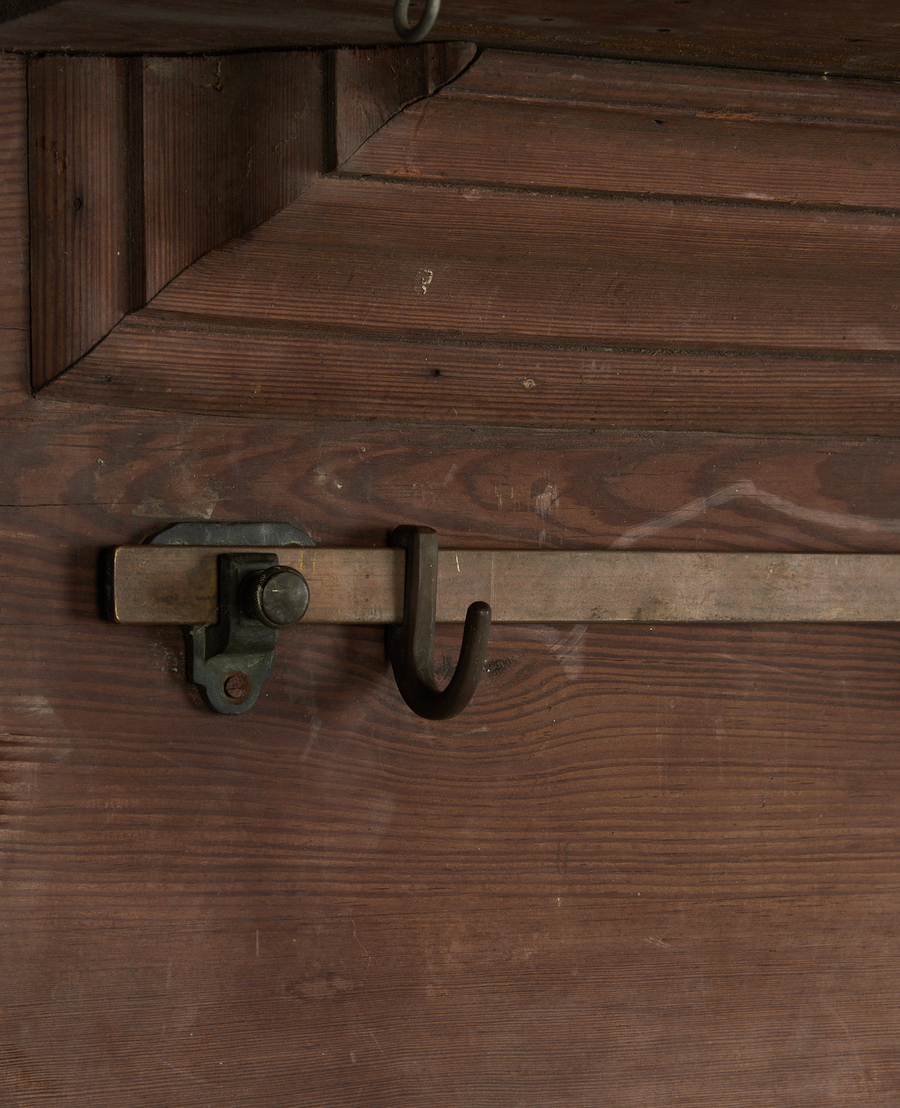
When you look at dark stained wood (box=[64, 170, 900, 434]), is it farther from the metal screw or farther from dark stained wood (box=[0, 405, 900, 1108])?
the metal screw

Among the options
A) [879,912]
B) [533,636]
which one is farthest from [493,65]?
[879,912]

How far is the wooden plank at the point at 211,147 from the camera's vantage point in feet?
1.98

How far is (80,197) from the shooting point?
0.62 meters

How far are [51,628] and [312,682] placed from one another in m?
0.16

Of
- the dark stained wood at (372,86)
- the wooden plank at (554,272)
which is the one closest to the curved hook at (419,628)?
the wooden plank at (554,272)

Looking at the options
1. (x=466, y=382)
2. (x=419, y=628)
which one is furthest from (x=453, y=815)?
(x=466, y=382)

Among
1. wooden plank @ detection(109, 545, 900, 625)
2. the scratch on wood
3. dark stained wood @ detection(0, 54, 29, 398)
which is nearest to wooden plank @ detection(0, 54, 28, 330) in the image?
dark stained wood @ detection(0, 54, 29, 398)

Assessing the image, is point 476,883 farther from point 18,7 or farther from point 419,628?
point 18,7

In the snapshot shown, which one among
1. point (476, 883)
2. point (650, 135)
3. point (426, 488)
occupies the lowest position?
point (476, 883)

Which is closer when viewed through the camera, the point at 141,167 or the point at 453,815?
the point at 141,167

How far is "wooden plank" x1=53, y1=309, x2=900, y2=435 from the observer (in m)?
0.65

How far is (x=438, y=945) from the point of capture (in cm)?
74

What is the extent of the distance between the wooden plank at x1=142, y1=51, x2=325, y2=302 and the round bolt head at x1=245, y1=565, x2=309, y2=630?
17 centimetres

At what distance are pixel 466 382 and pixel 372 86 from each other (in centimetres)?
19
